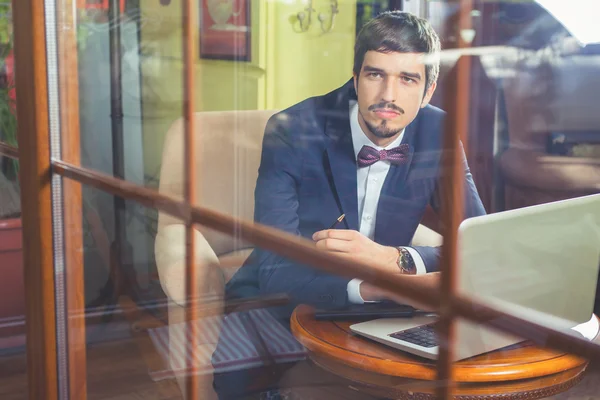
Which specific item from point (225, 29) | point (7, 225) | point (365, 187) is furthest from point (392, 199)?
point (7, 225)

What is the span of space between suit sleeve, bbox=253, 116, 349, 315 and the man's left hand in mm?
33

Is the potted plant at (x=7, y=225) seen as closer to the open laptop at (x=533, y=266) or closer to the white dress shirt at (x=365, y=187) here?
the white dress shirt at (x=365, y=187)

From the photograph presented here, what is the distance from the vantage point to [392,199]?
0.57 m

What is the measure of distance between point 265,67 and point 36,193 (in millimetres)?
649

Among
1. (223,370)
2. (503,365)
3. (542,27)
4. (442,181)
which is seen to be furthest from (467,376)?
(223,370)

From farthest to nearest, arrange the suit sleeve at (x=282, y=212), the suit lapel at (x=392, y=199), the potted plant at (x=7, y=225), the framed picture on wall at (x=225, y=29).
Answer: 1. the potted plant at (x=7, y=225)
2. the framed picture on wall at (x=225, y=29)
3. the suit sleeve at (x=282, y=212)
4. the suit lapel at (x=392, y=199)

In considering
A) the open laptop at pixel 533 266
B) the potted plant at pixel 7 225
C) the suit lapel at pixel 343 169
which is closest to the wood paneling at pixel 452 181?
the open laptop at pixel 533 266

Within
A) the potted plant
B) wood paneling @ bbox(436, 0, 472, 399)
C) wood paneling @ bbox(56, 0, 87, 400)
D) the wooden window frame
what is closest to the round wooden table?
wood paneling @ bbox(436, 0, 472, 399)

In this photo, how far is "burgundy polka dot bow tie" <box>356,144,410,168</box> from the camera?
540 mm

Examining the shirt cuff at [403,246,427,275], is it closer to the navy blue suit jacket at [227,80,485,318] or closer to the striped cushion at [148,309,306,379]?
the navy blue suit jacket at [227,80,485,318]

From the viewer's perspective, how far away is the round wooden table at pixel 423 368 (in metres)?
0.43

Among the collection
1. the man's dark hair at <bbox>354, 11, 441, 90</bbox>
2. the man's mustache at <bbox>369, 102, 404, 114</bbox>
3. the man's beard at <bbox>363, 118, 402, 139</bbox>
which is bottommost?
the man's beard at <bbox>363, 118, 402, 139</bbox>

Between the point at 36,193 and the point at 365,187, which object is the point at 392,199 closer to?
the point at 365,187

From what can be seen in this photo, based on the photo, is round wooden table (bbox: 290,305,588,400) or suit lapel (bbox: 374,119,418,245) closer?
round wooden table (bbox: 290,305,588,400)
